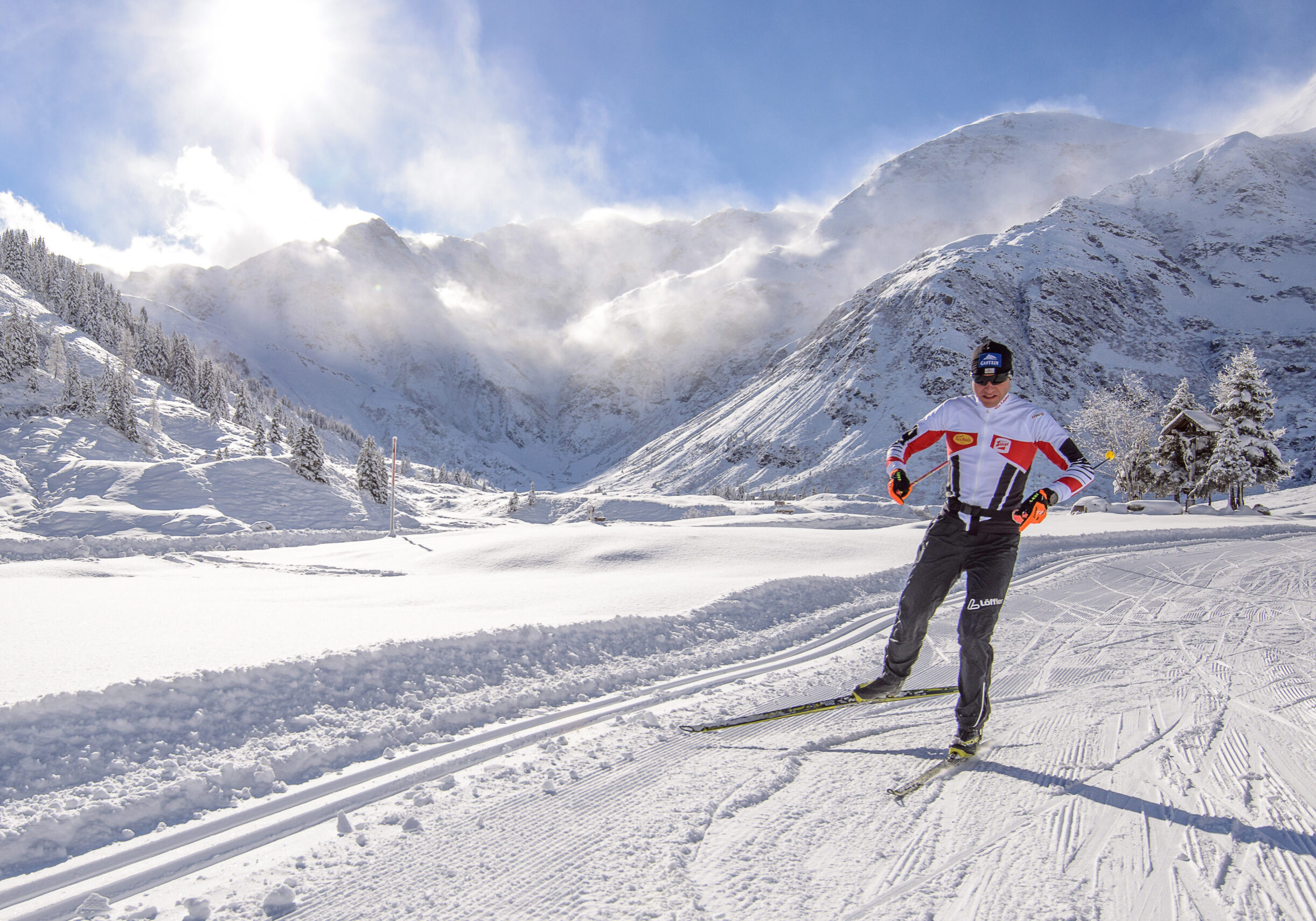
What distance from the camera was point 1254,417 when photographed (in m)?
40.4

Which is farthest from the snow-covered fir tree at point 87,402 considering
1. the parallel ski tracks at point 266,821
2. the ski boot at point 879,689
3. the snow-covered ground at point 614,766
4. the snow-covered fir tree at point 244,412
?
the ski boot at point 879,689

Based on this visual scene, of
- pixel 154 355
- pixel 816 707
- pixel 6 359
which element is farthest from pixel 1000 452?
pixel 154 355

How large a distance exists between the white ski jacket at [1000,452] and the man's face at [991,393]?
0.04 metres

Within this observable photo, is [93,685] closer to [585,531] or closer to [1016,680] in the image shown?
[1016,680]

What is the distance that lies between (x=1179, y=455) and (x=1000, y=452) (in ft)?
180

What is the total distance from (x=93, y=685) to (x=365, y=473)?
48643 millimetres

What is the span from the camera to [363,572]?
13344 millimetres

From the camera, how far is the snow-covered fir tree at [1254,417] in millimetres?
39656

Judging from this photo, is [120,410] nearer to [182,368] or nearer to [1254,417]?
[182,368]

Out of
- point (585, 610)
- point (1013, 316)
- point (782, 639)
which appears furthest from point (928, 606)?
point (1013, 316)

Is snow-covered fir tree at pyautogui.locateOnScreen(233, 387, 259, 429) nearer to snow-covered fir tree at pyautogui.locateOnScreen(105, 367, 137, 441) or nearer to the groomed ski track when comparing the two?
snow-covered fir tree at pyautogui.locateOnScreen(105, 367, 137, 441)

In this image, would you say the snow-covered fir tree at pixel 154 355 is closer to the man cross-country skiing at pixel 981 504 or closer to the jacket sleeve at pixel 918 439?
the jacket sleeve at pixel 918 439

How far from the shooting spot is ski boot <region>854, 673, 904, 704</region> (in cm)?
489

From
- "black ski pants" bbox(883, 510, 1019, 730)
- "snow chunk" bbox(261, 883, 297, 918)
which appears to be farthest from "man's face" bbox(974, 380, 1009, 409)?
"snow chunk" bbox(261, 883, 297, 918)
